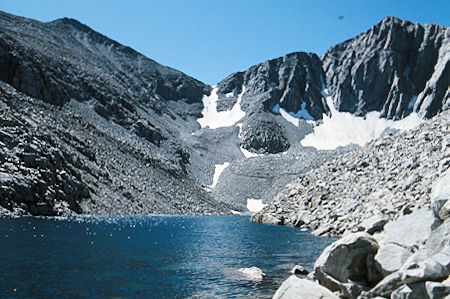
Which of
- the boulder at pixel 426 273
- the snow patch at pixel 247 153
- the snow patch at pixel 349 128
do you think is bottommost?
the boulder at pixel 426 273

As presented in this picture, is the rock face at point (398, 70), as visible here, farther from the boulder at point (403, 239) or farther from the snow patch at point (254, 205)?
the boulder at point (403, 239)

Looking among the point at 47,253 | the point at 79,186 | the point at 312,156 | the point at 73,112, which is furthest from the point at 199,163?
the point at 47,253

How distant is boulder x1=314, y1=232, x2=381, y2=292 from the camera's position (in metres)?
12.5

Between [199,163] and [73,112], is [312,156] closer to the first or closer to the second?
[199,163]

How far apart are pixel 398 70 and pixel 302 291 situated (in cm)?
19745

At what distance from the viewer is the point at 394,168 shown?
3781cm

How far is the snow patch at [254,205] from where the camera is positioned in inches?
4178

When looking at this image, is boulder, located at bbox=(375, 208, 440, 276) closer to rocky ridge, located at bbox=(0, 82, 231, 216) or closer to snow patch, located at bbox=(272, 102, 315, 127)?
rocky ridge, located at bbox=(0, 82, 231, 216)

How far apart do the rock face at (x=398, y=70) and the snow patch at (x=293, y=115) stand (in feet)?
64.6

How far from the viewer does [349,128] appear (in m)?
184

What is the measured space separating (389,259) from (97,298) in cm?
1033

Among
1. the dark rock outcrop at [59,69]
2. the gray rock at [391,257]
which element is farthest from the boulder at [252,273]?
the dark rock outcrop at [59,69]

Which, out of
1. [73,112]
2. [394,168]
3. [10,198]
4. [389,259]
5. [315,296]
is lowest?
[10,198]

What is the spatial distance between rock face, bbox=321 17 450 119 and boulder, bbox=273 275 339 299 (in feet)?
591
